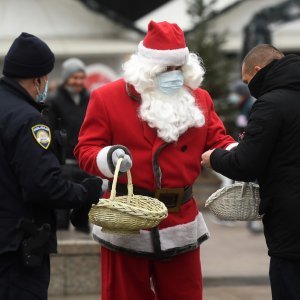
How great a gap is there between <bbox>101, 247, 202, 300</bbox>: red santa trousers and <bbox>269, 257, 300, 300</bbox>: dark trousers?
591 millimetres

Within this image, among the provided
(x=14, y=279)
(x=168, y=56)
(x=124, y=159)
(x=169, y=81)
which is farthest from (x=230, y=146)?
(x=14, y=279)

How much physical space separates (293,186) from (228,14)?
51.2ft

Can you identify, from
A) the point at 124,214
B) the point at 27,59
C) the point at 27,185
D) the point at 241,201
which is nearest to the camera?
the point at 27,185

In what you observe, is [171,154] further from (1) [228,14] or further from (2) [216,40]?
(1) [228,14]

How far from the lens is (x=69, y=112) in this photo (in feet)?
27.0

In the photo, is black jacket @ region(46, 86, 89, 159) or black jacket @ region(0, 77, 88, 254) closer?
black jacket @ region(0, 77, 88, 254)

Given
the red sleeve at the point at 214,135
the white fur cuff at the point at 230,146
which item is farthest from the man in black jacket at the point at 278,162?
the red sleeve at the point at 214,135

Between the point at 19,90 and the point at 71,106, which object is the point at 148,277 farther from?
the point at 71,106

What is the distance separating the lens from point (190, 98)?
16.9 feet

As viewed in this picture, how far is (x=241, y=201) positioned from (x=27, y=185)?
1.27m

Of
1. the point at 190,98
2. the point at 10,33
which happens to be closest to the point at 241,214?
the point at 190,98

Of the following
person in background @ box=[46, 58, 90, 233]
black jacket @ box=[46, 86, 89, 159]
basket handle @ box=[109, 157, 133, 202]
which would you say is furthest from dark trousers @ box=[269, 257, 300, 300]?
black jacket @ box=[46, 86, 89, 159]

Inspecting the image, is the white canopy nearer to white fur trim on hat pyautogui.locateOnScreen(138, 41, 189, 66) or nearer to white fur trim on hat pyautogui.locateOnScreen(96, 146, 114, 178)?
white fur trim on hat pyautogui.locateOnScreen(138, 41, 189, 66)

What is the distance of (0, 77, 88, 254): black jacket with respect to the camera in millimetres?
4145
